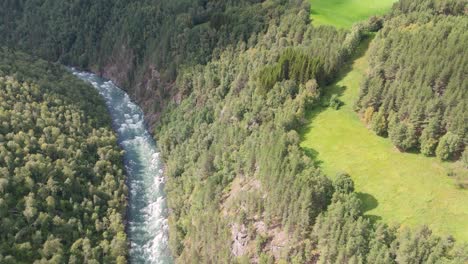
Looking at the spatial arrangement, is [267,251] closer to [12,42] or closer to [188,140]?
[188,140]

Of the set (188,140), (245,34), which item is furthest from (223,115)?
(245,34)

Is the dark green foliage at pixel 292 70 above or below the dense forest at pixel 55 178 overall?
above

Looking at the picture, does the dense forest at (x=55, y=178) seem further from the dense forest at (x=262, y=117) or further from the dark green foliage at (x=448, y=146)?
the dark green foliage at (x=448, y=146)

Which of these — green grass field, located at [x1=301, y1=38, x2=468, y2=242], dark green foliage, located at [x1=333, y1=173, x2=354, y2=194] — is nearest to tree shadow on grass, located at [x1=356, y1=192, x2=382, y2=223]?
green grass field, located at [x1=301, y1=38, x2=468, y2=242]

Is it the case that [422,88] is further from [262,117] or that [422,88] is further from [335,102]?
[262,117]

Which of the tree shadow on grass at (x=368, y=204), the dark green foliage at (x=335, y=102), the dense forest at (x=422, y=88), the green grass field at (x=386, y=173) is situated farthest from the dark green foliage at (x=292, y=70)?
the tree shadow on grass at (x=368, y=204)

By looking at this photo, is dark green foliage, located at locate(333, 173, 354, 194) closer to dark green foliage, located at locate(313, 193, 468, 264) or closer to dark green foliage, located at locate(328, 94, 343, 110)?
dark green foliage, located at locate(313, 193, 468, 264)

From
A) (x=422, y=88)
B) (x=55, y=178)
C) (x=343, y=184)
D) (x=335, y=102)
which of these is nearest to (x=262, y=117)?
(x=335, y=102)
